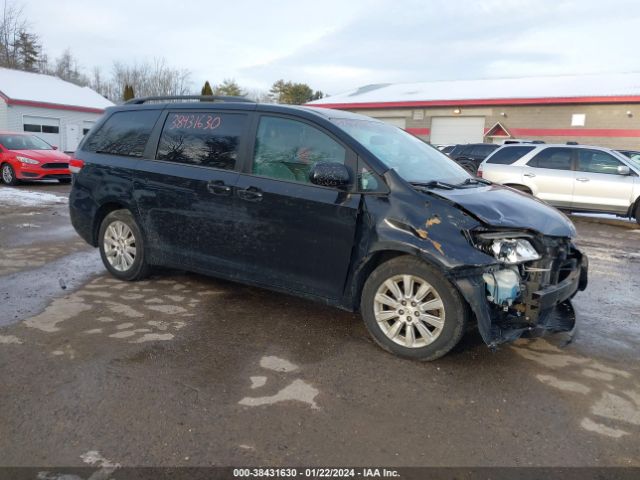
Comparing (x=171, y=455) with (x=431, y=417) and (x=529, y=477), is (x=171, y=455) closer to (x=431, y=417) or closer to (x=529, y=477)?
(x=431, y=417)

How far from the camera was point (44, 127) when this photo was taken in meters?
28.6

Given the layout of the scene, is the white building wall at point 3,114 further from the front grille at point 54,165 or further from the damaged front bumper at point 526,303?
the damaged front bumper at point 526,303

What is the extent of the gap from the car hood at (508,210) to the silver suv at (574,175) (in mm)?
7365

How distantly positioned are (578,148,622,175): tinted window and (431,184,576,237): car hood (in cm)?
800

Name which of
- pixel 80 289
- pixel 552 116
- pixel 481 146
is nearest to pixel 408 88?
pixel 552 116

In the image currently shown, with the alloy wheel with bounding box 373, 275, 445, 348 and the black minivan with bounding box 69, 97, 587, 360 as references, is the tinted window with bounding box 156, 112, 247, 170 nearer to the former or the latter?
the black minivan with bounding box 69, 97, 587, 360

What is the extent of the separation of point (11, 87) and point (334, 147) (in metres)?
30.0

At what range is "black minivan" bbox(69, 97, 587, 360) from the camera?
139 inches

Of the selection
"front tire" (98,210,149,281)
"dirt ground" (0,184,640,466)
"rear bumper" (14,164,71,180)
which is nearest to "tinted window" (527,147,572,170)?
"dirt ground" (0,184,640,466)

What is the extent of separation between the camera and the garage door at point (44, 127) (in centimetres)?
2773

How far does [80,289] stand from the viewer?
5266 mm

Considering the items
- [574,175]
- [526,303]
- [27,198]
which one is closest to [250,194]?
[526,303]

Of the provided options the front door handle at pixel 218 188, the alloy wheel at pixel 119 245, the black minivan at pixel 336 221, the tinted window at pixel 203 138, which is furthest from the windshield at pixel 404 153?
the alloy wheel at pixel 119 245

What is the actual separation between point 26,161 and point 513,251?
15052 millimetres
